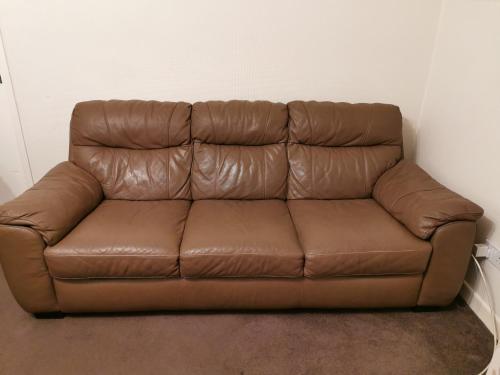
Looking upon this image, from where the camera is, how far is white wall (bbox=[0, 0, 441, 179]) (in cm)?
211

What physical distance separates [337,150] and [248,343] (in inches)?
49.0

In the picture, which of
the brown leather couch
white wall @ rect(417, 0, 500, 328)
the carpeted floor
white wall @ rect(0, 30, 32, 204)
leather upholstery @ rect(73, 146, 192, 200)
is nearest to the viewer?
the carpeted floor

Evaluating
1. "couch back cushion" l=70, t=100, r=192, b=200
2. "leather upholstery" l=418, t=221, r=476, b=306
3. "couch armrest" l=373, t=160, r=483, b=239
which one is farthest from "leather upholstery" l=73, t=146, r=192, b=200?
"leather upholstery" l=418, t=221, r=476, b=306

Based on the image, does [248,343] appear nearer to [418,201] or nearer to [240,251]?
[240,251]

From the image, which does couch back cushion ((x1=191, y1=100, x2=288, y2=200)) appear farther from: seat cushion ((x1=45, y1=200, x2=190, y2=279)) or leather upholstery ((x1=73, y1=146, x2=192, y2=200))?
seat cushion ((x1=45, y1=200, x2=190, y2=279))

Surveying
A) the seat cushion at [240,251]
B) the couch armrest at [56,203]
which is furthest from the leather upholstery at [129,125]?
the seat cushion at [240,251]

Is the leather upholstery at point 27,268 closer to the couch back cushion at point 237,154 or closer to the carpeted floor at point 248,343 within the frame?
the carpeted floor at point 248,343

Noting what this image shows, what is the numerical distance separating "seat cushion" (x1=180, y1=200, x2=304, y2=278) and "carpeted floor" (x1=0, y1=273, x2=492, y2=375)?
29 centimetres

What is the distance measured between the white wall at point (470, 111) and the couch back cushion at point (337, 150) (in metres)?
0.28

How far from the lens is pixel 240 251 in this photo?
5.18ft

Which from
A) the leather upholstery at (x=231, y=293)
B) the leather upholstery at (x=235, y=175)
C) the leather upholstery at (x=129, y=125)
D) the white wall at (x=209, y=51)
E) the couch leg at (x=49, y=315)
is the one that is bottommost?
the couch leg at (x=49, y=315)

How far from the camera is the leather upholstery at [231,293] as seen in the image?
1629mm

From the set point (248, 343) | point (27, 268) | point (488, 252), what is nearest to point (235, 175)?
A: point (248, 343)

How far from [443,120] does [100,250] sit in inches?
81.6
